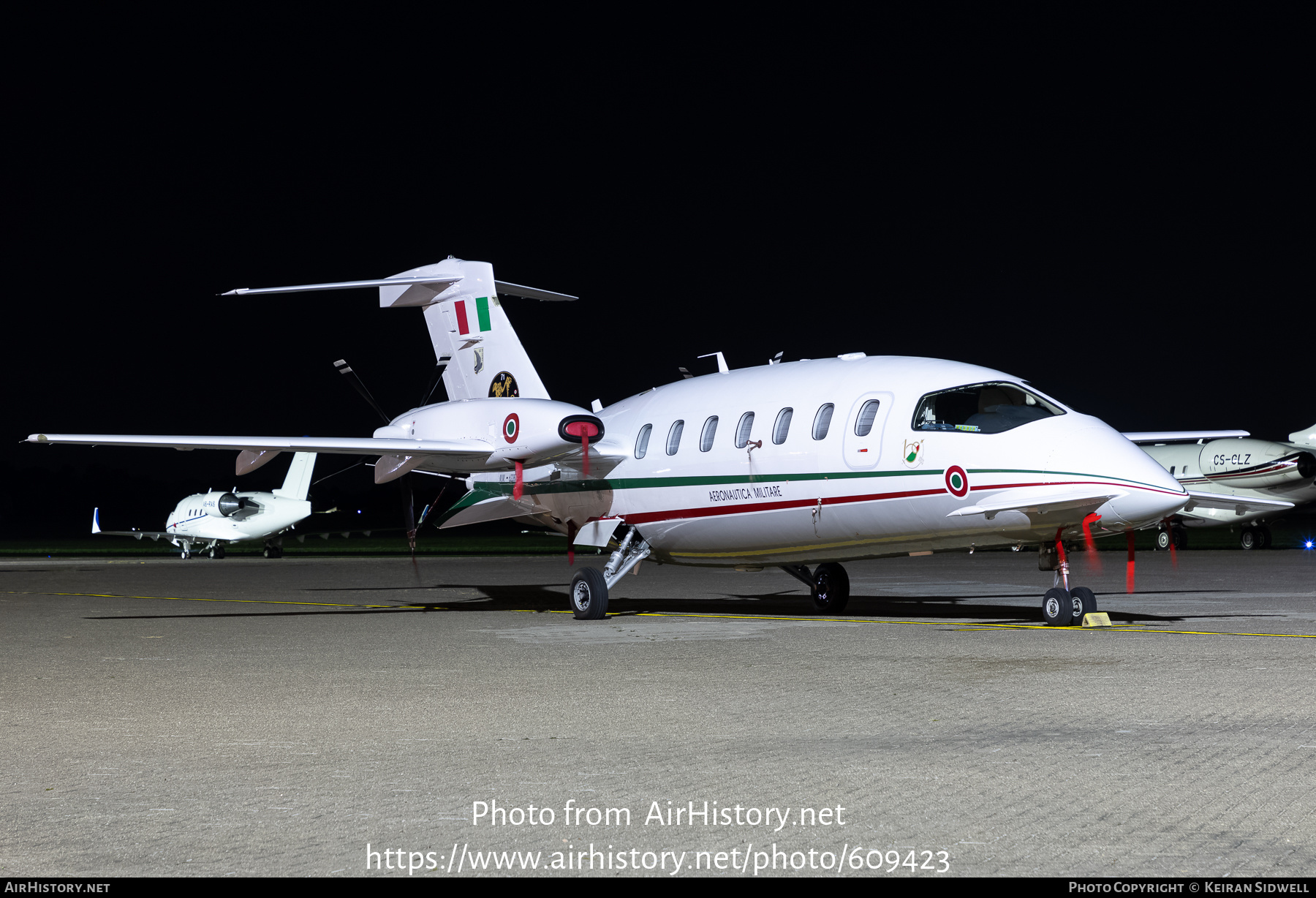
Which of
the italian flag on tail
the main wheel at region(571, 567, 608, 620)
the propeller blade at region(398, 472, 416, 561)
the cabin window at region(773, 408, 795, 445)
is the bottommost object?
the main wheel at region(571, 567, 608, 620)

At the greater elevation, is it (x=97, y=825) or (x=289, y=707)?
(x=97, y=825)

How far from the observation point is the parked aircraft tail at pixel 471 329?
896 inches

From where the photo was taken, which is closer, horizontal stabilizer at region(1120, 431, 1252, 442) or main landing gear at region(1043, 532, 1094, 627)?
main landing gear at region(1043, 532, 1094, 627)

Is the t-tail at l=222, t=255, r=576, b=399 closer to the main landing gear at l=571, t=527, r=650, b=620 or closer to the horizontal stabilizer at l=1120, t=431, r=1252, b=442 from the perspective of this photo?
the main landing gear at l=571, t=527, r=650, b=620

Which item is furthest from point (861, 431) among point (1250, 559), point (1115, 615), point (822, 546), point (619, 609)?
point (1250, 559)

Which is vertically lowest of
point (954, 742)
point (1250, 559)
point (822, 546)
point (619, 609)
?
point (1250, 559)

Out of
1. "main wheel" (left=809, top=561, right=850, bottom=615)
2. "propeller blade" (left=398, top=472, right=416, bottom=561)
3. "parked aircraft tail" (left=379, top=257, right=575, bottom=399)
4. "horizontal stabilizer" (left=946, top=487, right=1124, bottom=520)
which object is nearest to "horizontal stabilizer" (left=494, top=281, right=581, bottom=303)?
"parked aircraft tail" (left=379, top=257, right=575, bottom=399)

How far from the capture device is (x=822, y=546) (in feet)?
57.4

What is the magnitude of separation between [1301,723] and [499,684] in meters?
6.13

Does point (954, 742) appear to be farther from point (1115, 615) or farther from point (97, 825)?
point (1115, 615)

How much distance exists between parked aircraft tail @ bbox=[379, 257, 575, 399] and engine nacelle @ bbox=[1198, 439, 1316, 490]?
1509 inches

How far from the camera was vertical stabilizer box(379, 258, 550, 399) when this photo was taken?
74.6ft

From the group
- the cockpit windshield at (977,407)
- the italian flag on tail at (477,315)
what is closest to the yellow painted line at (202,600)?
the italian flag on tail at (477,315)

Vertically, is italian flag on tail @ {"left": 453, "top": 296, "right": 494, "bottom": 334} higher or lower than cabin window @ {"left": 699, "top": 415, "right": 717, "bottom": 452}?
higher
